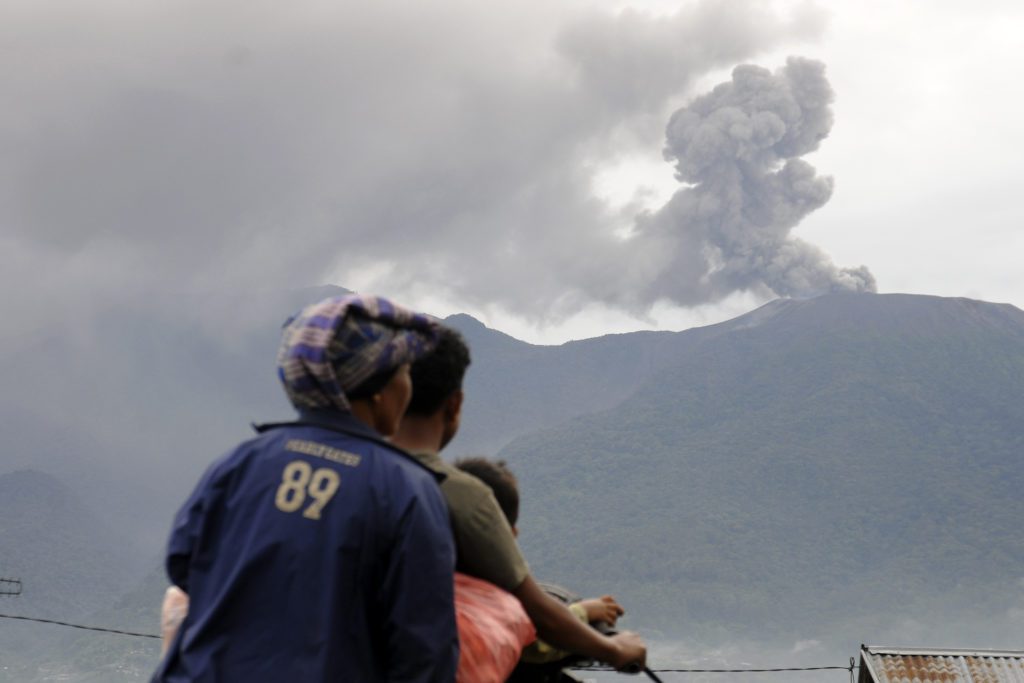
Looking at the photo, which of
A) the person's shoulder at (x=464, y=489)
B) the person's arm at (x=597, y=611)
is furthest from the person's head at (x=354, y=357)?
the person's arm at (x=597, y=611)

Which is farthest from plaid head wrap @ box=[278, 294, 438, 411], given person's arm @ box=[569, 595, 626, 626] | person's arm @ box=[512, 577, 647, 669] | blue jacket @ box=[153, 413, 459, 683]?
person's arm @ box=[569, 595, 626, 626]

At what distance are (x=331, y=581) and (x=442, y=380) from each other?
80 centimetres

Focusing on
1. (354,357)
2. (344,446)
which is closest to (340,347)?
(354,357)

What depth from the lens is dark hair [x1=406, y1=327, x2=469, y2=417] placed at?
9.55 ft

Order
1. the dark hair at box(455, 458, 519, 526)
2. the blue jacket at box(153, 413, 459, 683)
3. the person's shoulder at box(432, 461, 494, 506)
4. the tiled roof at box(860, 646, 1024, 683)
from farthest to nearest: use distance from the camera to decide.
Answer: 1. the tiled roof at box(860, 646, 1024, 683)
2. the dark hair at box(455, 458, 519, 526)
3. the person's shoulder at box(432, 461, 494, 506)
4. the blue jacket at box(153, 413, 459, 683)

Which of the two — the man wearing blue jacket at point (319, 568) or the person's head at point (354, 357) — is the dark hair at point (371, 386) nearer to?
the person's head at point (354, 357)

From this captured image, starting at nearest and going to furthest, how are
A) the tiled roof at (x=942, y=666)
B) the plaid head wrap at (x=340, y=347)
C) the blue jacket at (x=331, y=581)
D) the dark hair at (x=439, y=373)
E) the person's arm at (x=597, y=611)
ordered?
the blue jacket at (x=331, y=581) < the plaid head wrap at (x=340, y=347) < the dark hair at (x=439, y=373) < the person's arm at (x=597, y=611) < the tiled roof at (x=942, y=666)

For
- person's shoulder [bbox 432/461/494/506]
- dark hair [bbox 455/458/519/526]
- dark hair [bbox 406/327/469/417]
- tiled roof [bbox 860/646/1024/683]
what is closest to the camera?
person's shoulder [bbox 432/461/494/506]

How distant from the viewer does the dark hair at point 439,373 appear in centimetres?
291

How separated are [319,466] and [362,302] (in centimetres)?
40

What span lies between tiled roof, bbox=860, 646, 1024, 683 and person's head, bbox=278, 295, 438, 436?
1780 centimetres

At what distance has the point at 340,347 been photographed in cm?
248

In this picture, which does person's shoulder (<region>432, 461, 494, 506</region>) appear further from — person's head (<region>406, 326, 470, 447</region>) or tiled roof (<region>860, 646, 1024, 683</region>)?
tiled roof (<region>860, 646, 1024, 683</region>)

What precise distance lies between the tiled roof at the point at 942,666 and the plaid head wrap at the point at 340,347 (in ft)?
58.6
